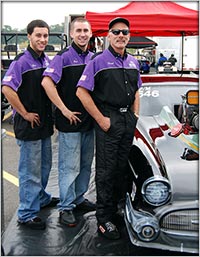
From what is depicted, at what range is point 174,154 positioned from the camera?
11.7ft

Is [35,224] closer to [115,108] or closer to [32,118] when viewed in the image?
[32,118]

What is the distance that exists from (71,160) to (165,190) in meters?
1.17

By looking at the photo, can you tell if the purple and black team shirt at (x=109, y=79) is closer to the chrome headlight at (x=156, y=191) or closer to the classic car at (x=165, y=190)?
the classic car at (x=165, y=190)

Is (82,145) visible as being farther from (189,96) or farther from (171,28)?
(171,28)

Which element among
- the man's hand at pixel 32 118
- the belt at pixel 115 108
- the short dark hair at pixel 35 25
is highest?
the short dark hair at pixel 35 25

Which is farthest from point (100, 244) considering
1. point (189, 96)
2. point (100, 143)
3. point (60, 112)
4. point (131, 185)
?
point (189, 96)

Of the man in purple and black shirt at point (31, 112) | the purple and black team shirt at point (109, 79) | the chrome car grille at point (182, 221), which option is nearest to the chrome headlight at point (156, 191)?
the chrome car grille at point (182, 221)

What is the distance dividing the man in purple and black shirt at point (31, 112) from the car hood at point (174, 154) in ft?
3.61

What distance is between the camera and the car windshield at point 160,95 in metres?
5.15

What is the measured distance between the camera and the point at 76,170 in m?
4.00

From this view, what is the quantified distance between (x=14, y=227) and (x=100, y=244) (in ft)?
3.01

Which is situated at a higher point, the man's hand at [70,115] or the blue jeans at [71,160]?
the man's hand at [70,115]

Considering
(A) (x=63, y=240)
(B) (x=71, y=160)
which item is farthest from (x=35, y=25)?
(A) (x=63, y=240)

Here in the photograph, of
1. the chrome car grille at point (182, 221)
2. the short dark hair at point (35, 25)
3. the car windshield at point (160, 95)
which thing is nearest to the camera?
the chrome car grille at point (182, 221)
